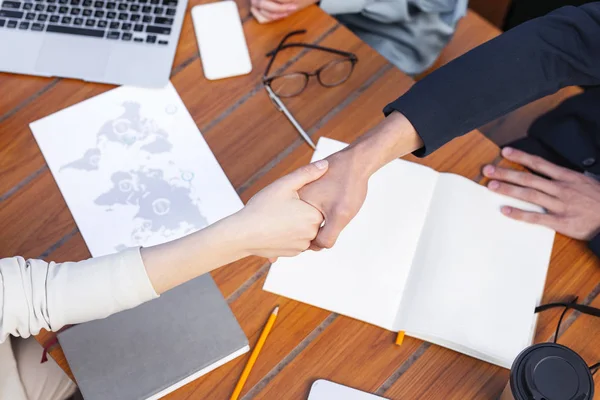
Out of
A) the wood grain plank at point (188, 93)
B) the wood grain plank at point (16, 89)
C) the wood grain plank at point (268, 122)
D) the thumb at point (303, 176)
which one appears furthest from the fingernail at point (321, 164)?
the wood grain plank at point (16, 89)

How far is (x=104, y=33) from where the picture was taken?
1022 mm

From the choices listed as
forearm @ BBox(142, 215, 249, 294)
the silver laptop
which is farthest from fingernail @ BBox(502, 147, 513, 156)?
the silver laptop

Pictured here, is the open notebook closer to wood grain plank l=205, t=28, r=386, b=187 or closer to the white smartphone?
wood grain plank l=205, t=28, r=386, b=187

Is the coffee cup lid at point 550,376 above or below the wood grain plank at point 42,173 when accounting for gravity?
above

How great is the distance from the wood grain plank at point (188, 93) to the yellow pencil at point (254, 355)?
34cm

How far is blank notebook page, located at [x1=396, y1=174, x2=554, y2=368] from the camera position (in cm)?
82

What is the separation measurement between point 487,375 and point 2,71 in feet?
2.98

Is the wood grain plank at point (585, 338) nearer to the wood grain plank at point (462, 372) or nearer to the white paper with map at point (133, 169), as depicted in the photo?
the wood grain plank at point (462, 372)

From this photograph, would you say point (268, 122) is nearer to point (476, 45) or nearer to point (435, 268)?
point (435, 268)

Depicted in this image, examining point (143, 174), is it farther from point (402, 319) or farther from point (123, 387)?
point (402, 319)

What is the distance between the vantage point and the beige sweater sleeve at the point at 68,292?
748 mm

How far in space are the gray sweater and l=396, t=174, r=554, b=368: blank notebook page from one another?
39 cm

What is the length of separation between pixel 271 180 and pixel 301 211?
0.11 meters

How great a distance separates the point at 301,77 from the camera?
1003mm
